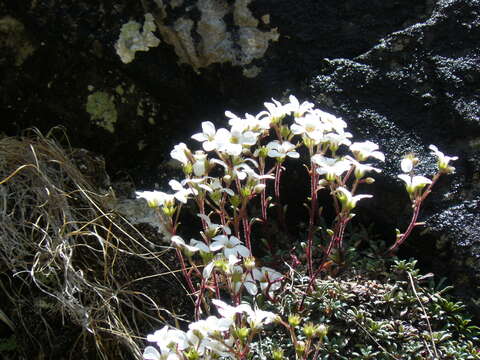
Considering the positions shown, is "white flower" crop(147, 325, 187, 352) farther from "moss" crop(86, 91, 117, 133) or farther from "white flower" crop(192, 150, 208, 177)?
"moss" crop(86, 91, 117, 133)

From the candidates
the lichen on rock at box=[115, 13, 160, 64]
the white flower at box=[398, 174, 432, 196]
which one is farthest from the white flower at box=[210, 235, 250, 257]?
the lichen on rock at box=[115, 13, 160, 64]

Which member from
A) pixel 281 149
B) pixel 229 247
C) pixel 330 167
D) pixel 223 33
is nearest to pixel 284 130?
pixel 281 149

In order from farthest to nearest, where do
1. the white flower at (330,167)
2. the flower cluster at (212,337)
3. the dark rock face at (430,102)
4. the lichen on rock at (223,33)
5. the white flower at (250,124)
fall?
1. the lichen on rock at (223,33)
2. the dark rock face at (430,102)
3. the white flower at (250,124)
4. the white flower at (330,167)
5. the flower cluster at (212,337)

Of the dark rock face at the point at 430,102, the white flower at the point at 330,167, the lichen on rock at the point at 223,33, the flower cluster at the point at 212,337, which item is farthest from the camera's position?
the lichen on rock at the point at 223,33

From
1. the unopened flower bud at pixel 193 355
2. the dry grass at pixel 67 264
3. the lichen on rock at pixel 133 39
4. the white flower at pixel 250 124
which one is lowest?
the dry grass at pixel 67 264

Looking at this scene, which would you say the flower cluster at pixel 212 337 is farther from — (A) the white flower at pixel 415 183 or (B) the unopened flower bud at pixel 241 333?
(A) the white flower at pixel 415 183

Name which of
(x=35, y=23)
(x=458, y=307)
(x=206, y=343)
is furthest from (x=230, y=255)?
(x=35, y=23)

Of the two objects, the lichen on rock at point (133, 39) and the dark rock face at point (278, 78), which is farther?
the lichen on rock at point (133, 39)

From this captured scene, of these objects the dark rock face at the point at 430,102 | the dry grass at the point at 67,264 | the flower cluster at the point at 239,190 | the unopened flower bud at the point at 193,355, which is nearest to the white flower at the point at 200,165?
the flower cluster at the point at 239,190
